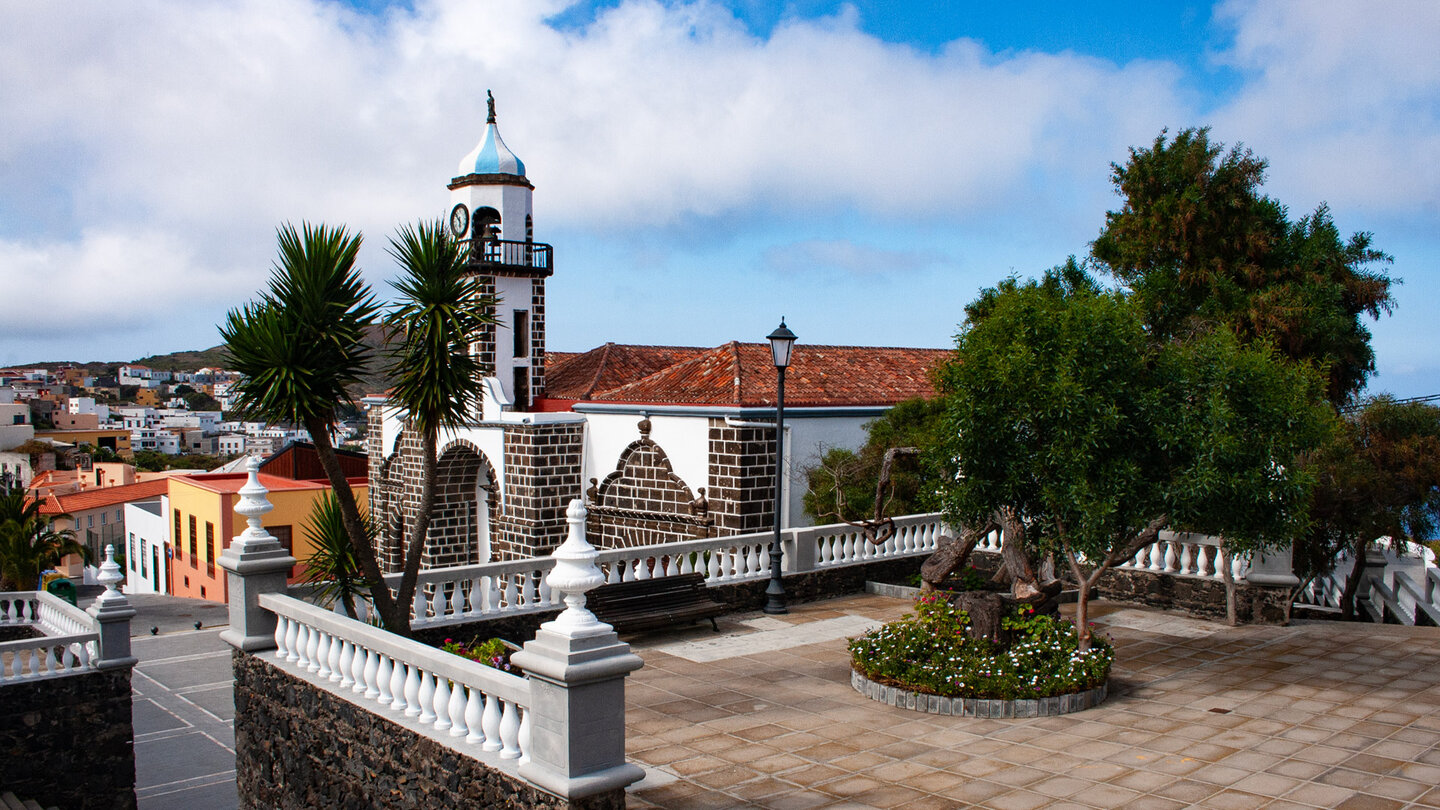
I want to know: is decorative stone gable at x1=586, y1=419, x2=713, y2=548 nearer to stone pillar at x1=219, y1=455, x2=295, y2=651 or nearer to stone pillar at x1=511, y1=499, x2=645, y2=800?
stone pillar at x1=219, y1=455, x2=295, y2=651

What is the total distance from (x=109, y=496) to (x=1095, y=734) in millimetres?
45625

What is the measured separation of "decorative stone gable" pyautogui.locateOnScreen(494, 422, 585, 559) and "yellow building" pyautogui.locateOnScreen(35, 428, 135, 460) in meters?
62.6

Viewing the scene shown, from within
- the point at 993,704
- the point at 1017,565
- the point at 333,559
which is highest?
the point at 333,559

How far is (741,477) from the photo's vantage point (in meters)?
18.7

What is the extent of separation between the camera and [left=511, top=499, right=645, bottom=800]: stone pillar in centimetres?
540

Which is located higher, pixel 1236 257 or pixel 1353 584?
pixel 1236 257

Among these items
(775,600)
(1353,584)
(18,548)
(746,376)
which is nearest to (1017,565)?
(775,600)

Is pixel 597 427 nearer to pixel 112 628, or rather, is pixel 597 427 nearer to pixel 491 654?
pixel 112 628

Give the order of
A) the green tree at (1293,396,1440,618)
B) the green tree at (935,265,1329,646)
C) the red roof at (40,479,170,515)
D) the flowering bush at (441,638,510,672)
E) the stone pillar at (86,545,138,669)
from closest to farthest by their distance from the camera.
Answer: the flowering bush at (441,638,510,672) → the green tree at (935,265,1329,646) → the stone pillar at (86,545,138,669) → the green tree at (1293,396,1440,618) → the red roof at (40,479,170,515)

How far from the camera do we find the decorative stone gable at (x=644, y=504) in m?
19.9

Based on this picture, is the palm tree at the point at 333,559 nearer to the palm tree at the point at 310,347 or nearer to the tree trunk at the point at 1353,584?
the palm tree at the point at 310,347

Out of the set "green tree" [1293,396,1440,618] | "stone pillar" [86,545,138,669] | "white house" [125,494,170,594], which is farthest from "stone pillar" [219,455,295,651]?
"white house" [125,494,170,594]

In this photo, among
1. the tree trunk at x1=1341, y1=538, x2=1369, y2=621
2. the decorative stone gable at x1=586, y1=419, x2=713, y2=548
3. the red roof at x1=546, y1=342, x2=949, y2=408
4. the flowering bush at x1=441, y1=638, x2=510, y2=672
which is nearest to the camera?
the flowering bush at x1=441, y1=638, x2=510, y2=672

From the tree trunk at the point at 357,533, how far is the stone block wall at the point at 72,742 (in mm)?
7387
